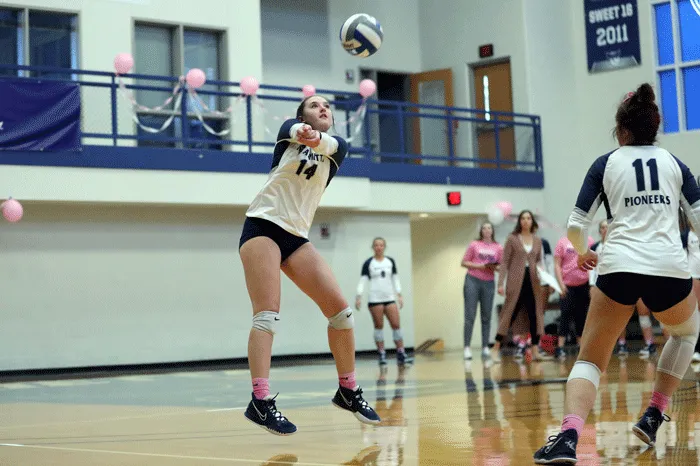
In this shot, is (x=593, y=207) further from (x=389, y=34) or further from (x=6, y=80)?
(x=389, y=34)

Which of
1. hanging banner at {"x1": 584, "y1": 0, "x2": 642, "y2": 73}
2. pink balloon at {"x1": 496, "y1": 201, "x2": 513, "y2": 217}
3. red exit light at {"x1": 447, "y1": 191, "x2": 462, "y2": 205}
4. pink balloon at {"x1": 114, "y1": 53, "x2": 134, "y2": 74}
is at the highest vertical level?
hanging banner at {"x1": 584, "y1": 0, "x2": 642, "y2": 73}

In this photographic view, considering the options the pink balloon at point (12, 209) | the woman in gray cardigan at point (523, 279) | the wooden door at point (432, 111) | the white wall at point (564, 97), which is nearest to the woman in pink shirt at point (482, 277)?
the woman in gray cardigan at point (523, 279)

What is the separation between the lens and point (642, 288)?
4953 millimetres

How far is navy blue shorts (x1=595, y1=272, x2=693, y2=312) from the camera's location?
195 inches

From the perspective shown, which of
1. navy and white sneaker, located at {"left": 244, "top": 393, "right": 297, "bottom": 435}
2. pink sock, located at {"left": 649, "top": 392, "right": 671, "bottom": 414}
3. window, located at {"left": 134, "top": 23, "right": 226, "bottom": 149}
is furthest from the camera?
window, located at {"left": 134, "top": 23, "right": 226, "bottom": 149}

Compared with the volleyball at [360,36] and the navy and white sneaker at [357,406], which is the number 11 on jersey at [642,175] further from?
the volleyball at [360,36]

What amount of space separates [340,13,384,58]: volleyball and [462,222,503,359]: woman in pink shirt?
652 cm

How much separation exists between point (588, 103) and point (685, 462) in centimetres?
1795

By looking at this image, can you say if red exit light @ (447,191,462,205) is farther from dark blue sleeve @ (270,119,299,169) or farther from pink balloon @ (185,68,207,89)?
dark blue sleeve @ (270,119,299,169)

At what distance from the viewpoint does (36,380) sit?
14.5 meters

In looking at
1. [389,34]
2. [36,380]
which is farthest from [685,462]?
[389,34]

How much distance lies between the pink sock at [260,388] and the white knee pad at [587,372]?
179 cm

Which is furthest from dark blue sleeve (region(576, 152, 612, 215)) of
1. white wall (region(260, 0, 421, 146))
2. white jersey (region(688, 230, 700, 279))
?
white wall (region(260, 0, 421, 146))

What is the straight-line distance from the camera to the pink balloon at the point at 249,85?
17.2 m
